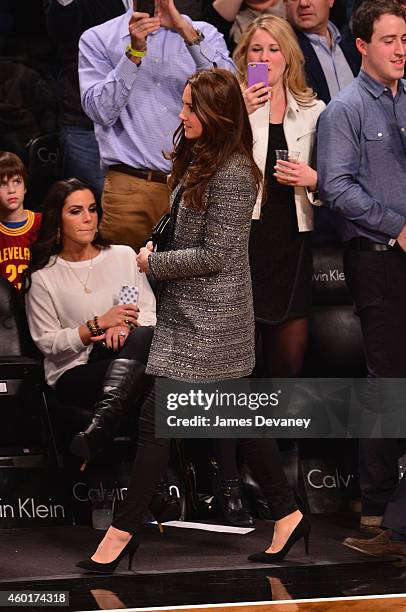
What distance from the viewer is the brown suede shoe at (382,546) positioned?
162 inches

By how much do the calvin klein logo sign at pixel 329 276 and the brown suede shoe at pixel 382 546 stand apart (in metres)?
1.13

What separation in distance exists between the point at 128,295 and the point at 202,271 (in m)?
0.71

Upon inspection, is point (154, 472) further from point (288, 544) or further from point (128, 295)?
point (128, 295)

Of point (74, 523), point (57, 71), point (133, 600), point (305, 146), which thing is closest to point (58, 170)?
point (57, 71)

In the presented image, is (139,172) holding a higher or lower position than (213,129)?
lower

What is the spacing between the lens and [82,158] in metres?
5.21

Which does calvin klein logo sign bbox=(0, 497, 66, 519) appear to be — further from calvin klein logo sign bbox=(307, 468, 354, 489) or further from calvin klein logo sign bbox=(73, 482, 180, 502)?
calvin klein logo sign bbox=(307, 468, 354, 489)

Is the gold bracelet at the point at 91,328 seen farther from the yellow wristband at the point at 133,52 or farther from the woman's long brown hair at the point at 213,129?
the yellow wristband at the point at 133,52

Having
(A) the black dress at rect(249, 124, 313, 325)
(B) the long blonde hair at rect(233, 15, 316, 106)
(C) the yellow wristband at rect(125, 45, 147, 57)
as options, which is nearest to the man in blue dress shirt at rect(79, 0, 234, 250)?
(C) the yellow wristband at rect(125, 45, 147, 57)

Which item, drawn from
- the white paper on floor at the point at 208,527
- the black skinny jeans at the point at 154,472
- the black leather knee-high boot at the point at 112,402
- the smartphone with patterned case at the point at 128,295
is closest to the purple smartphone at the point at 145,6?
the smartphone with patterned case at the point at 128,295

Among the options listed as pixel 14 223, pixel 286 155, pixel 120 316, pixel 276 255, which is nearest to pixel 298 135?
Answer: pixel 286 155

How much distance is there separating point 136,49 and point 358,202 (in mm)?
1033

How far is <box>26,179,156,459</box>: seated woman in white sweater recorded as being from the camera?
14.6ft

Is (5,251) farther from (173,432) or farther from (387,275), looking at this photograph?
(387,275)
